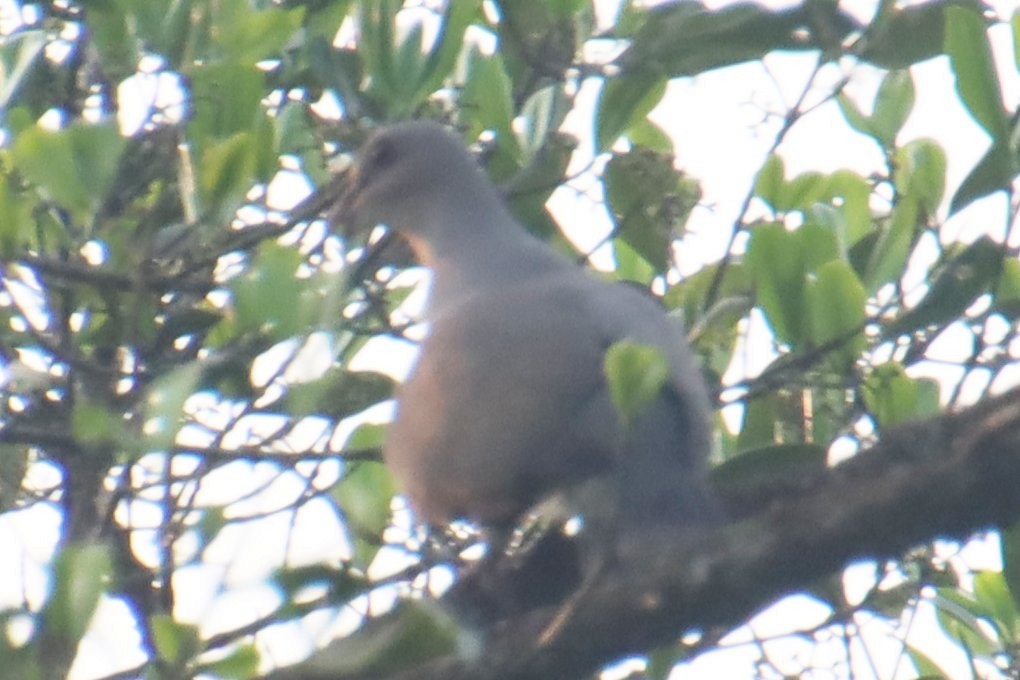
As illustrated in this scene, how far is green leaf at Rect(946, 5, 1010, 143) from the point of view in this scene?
9.57 ft

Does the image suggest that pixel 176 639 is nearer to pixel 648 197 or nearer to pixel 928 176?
pixel 648 197

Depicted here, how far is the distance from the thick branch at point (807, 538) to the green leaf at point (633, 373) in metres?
0.35

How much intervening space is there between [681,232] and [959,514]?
1.21 m

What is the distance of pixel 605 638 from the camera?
2670 millimetres

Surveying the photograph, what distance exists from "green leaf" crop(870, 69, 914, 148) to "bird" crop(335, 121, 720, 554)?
2.34ft

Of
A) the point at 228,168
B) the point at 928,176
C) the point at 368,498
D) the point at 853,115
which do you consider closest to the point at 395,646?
the point at 368,498

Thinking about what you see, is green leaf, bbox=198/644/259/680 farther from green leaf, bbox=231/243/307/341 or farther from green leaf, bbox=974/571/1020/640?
green leaf, bbox=974/571/1020/640

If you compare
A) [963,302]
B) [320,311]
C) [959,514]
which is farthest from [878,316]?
[320,311]

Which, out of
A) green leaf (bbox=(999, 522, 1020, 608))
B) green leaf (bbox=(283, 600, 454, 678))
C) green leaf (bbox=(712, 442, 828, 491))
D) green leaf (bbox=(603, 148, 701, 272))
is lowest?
green leaf (bbox=(283, 600, 454, 678))

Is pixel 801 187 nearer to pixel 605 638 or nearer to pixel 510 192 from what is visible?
pixel 510 192

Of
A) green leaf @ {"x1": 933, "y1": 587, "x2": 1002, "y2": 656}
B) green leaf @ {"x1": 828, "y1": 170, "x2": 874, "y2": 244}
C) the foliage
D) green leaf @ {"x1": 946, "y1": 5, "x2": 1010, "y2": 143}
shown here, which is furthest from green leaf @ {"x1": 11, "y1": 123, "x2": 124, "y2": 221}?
green leaf @ {"x1": 933, "y1": 587, "x2": 1002, "y2": 656}

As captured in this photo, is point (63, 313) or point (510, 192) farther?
point (510, 192)

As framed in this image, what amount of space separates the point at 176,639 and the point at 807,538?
0.96 metres

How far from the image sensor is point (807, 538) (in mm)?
2613
